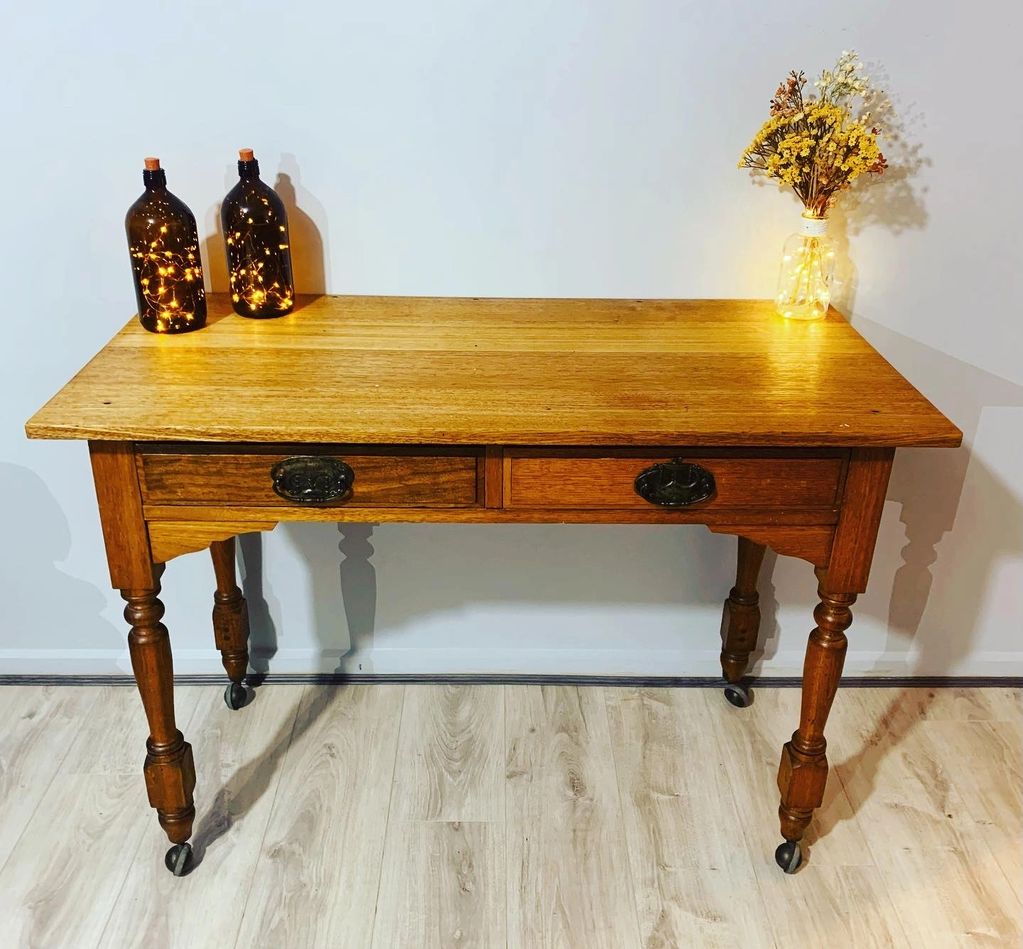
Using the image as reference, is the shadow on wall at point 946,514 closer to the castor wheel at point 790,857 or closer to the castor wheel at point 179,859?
the castor wheel at point 790,857

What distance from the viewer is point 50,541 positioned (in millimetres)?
1938

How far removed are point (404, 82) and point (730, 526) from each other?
849 millimetres

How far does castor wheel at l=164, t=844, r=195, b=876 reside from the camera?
5.33ft

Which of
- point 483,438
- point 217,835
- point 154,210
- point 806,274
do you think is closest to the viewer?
→ point 483,438

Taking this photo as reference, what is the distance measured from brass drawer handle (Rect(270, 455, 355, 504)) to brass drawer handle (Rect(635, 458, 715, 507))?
1.28 feet

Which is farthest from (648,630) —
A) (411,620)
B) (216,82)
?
(216,82)

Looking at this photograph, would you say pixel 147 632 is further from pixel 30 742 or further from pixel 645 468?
pixel 645 468

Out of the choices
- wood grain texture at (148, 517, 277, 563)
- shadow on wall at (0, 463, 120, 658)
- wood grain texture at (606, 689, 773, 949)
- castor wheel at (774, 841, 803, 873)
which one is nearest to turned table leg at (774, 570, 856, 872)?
castor wheel at (774, 841, 803, 873)

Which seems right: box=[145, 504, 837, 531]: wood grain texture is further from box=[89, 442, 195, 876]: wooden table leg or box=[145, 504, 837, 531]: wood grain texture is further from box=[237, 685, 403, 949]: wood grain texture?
box=[237, 685, 403, 949]: wood grain texture

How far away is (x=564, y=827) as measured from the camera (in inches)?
68.6

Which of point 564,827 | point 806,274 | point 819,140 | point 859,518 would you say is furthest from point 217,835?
point 819,140

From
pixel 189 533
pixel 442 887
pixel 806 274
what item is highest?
pixel 806 274

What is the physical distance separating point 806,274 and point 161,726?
1.23 metres

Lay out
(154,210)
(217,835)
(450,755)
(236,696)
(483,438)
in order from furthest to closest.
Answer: (236,696), (450,755), (217,835), (154,210), (483,438)
